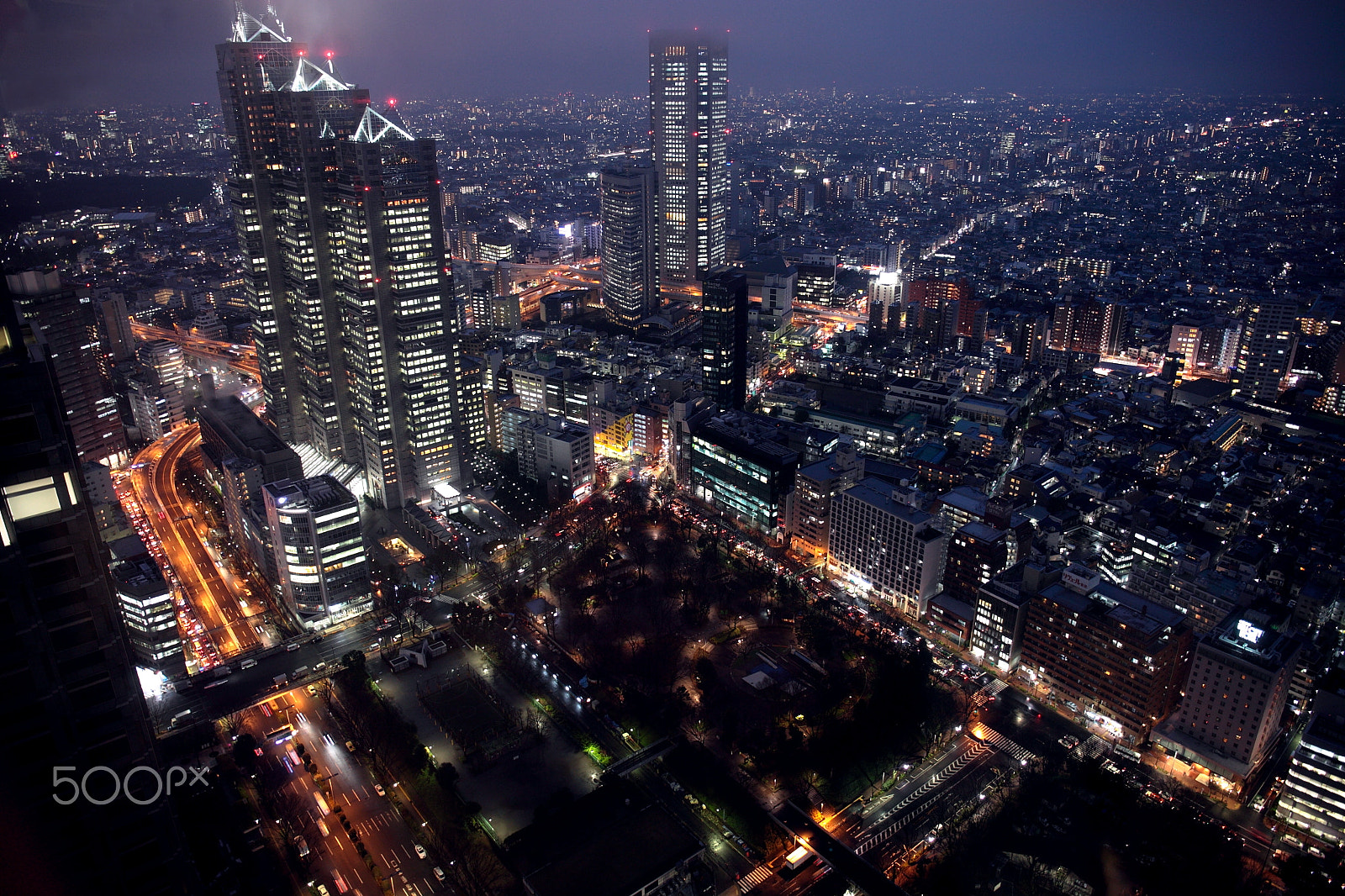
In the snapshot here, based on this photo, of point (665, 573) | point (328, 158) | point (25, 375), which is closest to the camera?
point (25, 375)

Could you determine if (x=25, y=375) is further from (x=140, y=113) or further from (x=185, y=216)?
(x=185, y=216)

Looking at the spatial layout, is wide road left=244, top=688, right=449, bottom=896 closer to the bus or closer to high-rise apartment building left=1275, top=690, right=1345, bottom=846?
the bus

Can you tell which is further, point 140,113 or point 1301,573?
point 1301,573

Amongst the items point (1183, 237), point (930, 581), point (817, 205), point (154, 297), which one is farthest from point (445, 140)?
point (930, 581)

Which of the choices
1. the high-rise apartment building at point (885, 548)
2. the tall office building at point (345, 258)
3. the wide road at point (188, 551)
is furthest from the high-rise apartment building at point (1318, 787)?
the tall office building at point (345, 258)

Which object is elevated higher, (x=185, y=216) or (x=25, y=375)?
(x=25, y=375)

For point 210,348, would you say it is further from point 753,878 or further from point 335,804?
point 753,878

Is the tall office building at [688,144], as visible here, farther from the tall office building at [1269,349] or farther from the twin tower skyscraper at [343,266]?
the tall office building at [1269,349]

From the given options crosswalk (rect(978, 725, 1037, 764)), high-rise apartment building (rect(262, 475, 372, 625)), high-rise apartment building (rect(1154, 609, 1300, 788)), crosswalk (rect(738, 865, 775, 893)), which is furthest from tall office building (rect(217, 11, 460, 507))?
high-rise apartment building (rect(1154, 609, 1300, 788))
